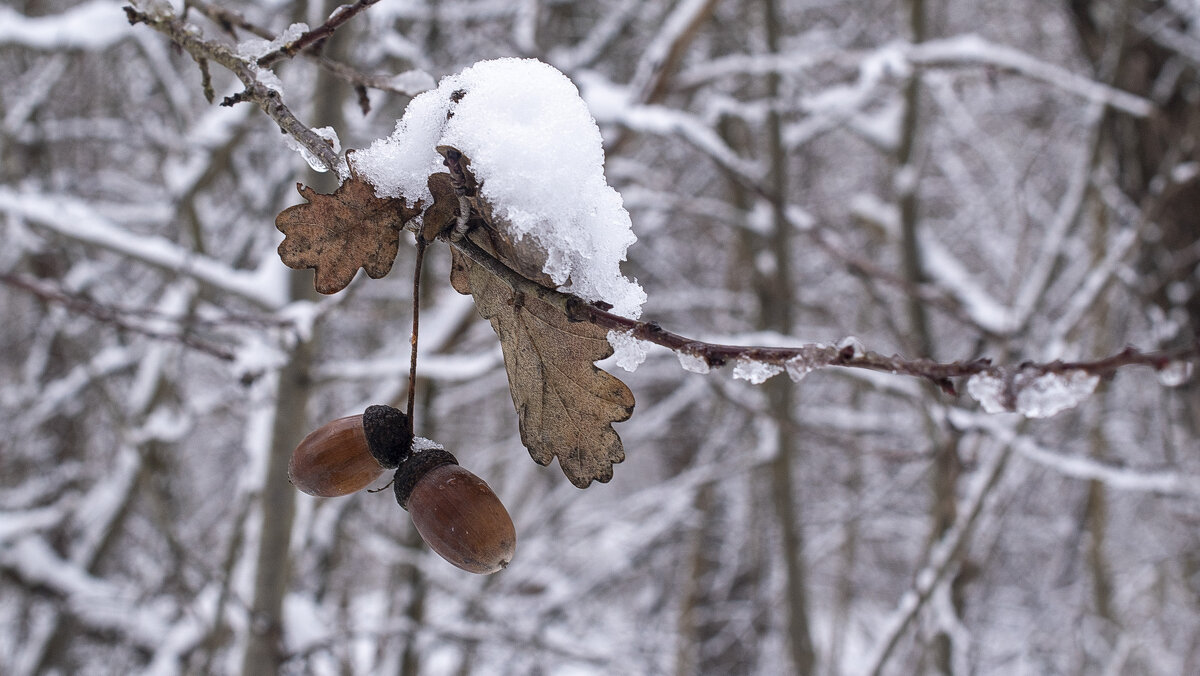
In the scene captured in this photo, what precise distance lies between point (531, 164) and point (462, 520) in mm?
268

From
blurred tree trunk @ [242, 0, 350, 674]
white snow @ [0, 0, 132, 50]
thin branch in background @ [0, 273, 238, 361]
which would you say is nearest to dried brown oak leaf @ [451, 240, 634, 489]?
thin branch in background @ [0, 273, 238, 361]

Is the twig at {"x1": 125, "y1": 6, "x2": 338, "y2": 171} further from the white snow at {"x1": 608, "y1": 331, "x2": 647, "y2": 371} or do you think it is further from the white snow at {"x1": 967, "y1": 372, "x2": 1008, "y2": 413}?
the white snow at {"x1": 967, "y1": 372, "x2": 1008, "y2": 413}

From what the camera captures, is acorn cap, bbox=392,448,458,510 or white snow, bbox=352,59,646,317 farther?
A: acorn cap, bbox=392,448,458,510

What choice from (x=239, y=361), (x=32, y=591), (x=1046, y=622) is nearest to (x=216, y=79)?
(x=32, y=591)

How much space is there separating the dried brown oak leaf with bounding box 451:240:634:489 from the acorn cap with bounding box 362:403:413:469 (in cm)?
15

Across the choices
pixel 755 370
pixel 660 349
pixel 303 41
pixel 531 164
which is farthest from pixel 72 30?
pixel 755 370

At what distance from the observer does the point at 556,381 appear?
537 mm

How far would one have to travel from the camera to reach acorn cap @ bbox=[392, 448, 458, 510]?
0.64m

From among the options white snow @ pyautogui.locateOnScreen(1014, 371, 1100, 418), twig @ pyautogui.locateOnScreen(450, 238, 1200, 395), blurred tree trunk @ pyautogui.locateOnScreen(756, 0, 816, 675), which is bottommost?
white snow @ pyautogui.locateOnScreen(1014, 371, 1100, 418)

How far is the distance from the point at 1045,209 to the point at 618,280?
18.1ft

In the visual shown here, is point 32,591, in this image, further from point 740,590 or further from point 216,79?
point 740,590

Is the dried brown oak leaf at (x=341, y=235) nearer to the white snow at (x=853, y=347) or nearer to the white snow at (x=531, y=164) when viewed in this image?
the white snow at (x=531, y=164)

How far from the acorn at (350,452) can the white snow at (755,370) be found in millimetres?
311

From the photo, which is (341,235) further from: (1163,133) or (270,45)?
(1163,133)
